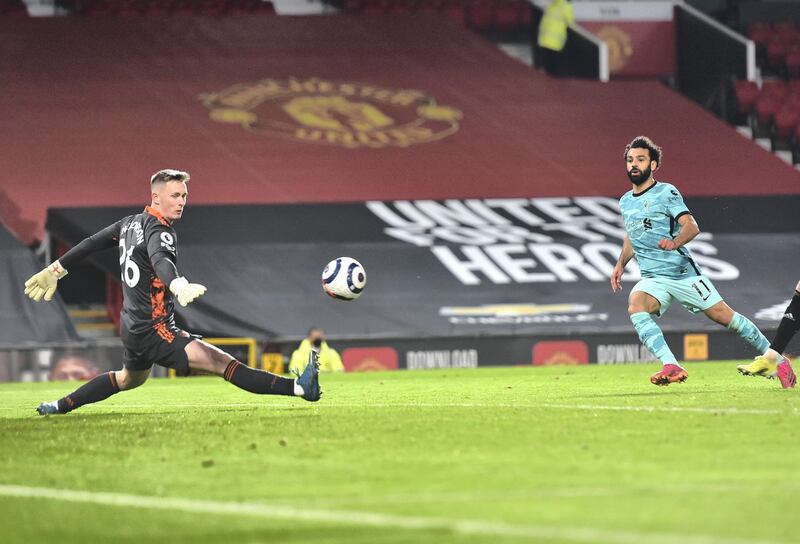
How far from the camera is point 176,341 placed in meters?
10.9

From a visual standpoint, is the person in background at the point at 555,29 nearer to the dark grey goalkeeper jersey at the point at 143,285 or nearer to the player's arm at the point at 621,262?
the player's arm at the point at 621,262

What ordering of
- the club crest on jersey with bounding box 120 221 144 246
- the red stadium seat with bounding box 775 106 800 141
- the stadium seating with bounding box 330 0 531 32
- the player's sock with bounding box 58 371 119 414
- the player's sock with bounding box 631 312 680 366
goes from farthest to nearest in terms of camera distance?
1. the stadium seating with bounding box 330 0 531 32
2. the red stadium seat with bounding box 775 106 800 141
3. the player's sock with bounding box 631 312 680 366
4. the player's sock with bounding box 58 371 119 414
5. the club crest on jersey with bounding box 120 221 144 246

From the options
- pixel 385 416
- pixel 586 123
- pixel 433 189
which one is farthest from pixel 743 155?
pixel 385 416

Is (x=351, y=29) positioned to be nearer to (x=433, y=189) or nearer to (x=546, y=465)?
(x=433, y=189)

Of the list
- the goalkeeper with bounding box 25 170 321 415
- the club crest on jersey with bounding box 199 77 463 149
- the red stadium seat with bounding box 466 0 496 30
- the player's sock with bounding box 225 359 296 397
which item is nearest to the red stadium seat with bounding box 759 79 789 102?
the red stadium seat with bounding box 466 0 496 30

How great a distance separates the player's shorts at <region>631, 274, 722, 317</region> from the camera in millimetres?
12609

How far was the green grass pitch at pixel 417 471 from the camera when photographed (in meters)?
5.48

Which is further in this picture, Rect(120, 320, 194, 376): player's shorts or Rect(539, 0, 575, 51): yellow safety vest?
Rect(539, 0, 575, 51): yellow safety vest

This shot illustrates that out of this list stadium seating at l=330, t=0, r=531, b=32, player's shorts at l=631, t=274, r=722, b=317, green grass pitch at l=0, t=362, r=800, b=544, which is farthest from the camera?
stadium seating at l=330, t=0, r=531, b=32

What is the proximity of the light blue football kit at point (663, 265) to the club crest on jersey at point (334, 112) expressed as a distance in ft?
56.4

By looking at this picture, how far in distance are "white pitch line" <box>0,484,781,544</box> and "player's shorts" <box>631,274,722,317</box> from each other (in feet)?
22.7

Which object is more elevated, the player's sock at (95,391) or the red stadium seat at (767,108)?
the red stadium seat at (767,108)

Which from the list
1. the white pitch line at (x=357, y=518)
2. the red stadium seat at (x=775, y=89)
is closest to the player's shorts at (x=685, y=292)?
the white pitch line at (x=357, y=518)

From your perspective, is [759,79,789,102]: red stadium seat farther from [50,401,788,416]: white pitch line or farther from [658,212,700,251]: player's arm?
[50,401,788,416]: white pitch line
